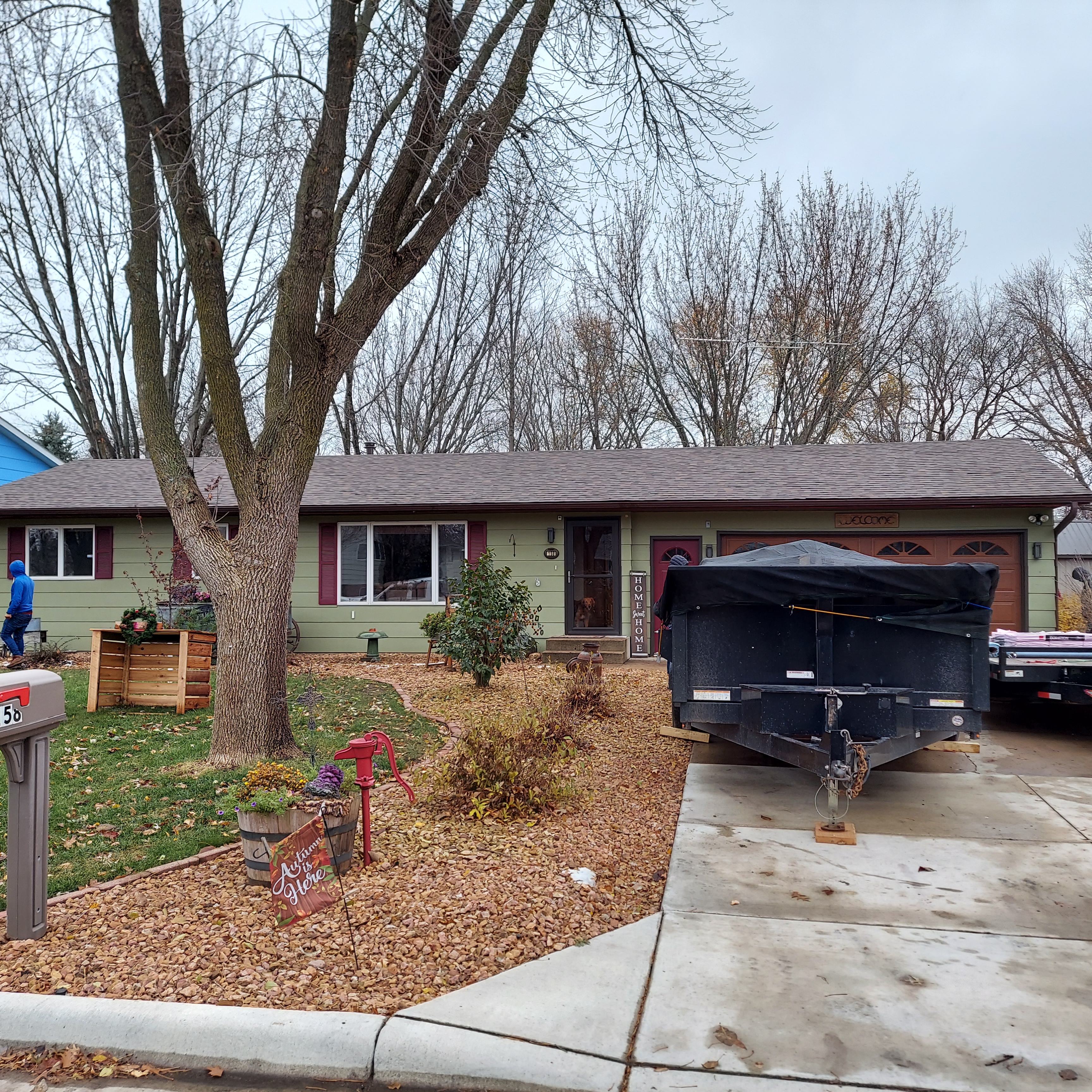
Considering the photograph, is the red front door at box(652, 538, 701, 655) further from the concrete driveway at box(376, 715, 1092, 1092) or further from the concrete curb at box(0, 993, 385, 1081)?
the concrete curb at box(0, 993, 385, 1081)

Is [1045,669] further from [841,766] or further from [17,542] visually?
[17,542]

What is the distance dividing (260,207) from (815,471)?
519 inches

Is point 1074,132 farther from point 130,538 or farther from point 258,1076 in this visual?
point 258,1076

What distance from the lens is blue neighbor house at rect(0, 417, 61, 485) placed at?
897 inches

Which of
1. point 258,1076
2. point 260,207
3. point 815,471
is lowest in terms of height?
point 258,1076

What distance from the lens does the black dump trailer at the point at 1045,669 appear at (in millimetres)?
7438

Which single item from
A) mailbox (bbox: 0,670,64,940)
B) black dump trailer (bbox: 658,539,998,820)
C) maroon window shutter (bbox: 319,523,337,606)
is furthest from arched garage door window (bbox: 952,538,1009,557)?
mailbox (bbox: 0,670,64,940)

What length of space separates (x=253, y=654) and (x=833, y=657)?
420cm

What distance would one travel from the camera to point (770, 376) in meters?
22.3

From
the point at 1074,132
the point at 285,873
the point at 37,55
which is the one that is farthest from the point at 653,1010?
the point at 1074,132

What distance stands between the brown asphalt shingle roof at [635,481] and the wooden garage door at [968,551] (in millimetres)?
638

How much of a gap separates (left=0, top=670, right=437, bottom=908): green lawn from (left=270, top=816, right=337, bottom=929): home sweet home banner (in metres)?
1.20

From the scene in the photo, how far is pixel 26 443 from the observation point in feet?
78.0

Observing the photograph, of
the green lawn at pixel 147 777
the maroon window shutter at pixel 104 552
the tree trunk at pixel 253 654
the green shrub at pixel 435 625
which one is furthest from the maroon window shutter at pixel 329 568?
the tree trunk at pixel 253 654
